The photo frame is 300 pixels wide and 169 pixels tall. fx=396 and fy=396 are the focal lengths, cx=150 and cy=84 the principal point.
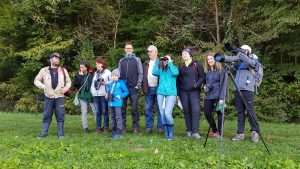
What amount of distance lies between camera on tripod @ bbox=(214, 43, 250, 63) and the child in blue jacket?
2.81 meters

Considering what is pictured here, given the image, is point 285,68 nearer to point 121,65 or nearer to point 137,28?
point 137,28

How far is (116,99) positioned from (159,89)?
3.37 ft

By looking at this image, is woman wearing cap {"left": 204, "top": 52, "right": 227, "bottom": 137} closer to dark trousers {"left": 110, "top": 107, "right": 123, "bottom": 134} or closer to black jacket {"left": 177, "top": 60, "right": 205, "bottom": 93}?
black jacket {"left": 177, "top": 60, "right": 205, "bottom": 93}

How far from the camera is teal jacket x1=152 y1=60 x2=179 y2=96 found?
859 centimetres

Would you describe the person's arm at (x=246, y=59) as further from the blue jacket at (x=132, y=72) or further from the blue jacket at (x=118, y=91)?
the blue jacket at (x=118, y=91)

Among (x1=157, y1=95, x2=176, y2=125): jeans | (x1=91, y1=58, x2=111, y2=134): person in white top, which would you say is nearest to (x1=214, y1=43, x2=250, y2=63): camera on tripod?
(x1=157, y1=95, x2=176, y2=125): jeans

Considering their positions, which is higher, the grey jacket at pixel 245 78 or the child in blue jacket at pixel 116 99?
the grey jacket at pixel 245 78

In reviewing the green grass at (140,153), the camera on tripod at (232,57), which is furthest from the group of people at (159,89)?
the camera on tripod at (232,57)

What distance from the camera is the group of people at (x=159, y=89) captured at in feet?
28.0

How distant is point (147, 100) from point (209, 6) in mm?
9325

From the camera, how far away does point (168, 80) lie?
8.66 metres

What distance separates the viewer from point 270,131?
10.7m

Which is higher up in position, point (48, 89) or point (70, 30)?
point (70, 30)

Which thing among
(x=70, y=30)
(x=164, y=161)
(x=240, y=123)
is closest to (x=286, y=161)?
(x=164, y=161)
